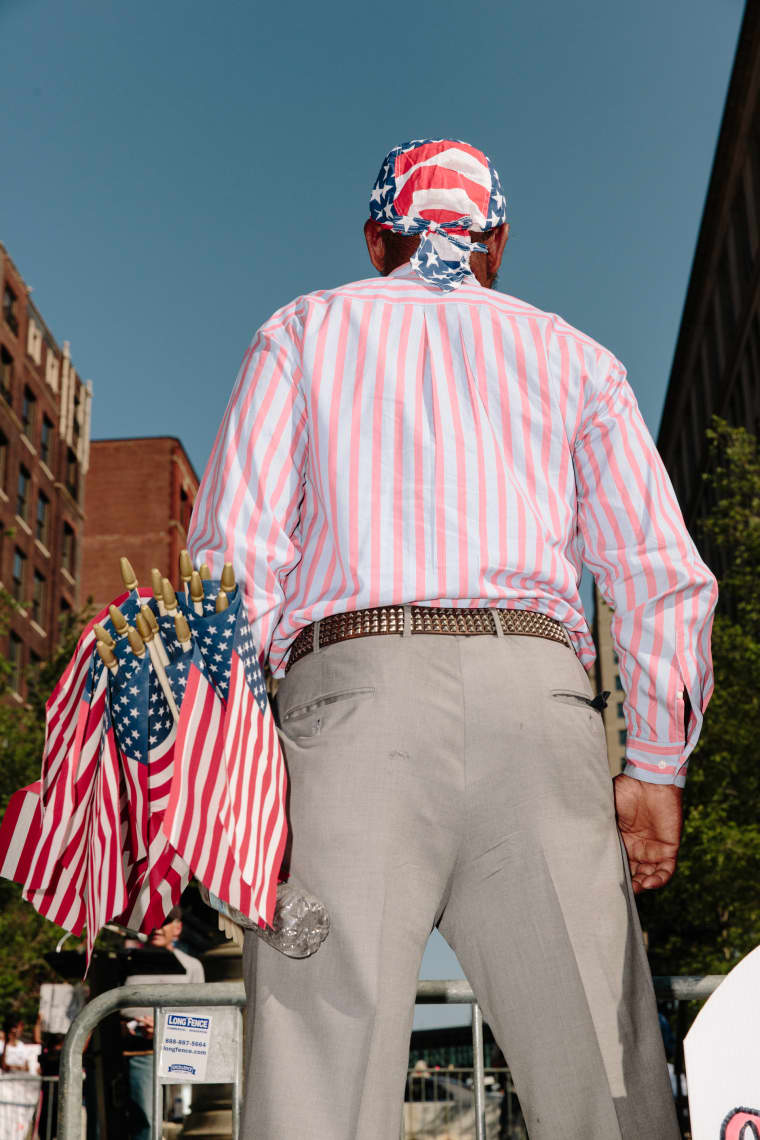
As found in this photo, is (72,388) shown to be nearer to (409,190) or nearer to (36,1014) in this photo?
(36,1014)

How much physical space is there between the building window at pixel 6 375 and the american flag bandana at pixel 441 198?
1774 inches

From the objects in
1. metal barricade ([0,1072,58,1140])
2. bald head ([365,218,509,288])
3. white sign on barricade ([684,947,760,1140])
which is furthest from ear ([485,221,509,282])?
metal barricade ([0,1072,58,1140])

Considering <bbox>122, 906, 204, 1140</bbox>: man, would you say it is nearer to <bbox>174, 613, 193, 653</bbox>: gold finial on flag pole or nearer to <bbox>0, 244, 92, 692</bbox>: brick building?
<bbox>174, 613, 193, 653</bbox>: gold finial on flag pole

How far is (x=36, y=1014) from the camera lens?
26.5 m

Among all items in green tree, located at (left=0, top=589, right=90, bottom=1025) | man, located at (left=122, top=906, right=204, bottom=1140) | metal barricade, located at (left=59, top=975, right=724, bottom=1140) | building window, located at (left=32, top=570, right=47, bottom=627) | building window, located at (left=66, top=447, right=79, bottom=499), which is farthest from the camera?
building window, located at (left=66, top=447, right=79, bottom=499)

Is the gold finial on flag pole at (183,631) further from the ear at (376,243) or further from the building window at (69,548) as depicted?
the building window at (69,548)

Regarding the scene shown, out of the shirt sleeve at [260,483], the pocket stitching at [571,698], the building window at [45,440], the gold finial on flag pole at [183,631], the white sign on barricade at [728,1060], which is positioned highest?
the building window at [45,440]

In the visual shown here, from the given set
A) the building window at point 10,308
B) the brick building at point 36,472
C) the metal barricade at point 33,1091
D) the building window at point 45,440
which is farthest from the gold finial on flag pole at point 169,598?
the building window at point 45,440

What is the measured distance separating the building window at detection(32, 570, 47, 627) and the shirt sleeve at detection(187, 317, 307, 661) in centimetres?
4589

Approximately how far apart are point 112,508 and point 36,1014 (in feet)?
146

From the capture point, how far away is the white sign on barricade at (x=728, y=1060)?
183 centimetres

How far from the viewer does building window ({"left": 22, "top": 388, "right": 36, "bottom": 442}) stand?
48344mm

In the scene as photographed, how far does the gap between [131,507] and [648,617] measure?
67474 millimetres

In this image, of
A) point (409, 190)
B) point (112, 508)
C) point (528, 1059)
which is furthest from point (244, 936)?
point (112, 508)
